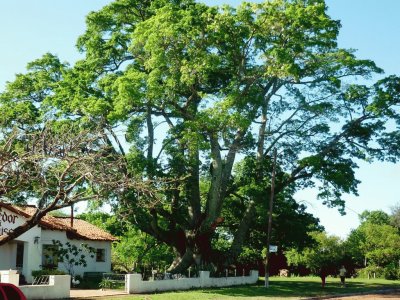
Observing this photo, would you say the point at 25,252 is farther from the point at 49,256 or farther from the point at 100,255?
the point at 100,255

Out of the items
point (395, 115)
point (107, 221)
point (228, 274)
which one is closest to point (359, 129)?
point (395, 115)

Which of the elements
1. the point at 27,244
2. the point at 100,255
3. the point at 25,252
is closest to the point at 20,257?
the point at 25,252

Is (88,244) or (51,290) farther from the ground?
(88,244)

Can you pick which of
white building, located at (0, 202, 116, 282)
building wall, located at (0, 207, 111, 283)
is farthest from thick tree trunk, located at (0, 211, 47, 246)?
building wall, located at (0, 207, 111, 283)

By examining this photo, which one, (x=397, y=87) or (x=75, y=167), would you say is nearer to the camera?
(x=75, y=167)

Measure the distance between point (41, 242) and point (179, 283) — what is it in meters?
10.3

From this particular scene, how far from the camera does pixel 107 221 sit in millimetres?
34250

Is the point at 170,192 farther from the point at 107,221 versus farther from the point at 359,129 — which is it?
the point at 359,129

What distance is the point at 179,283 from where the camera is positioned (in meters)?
29.1

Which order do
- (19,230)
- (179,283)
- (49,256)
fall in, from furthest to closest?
(49,256) → (179,283) → (19,230)

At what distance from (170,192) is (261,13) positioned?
1212 centimetres

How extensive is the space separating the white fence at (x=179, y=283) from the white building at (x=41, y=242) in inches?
256

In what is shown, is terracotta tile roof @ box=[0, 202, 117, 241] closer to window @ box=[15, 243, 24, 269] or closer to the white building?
the white building

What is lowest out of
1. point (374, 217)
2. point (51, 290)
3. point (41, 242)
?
point (51, 290)
